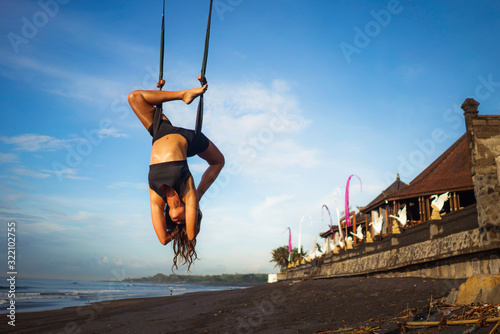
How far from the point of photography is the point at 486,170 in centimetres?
1201

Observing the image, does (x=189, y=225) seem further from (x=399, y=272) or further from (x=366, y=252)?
(x=366, y=252)

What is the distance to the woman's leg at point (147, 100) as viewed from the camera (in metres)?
2.58

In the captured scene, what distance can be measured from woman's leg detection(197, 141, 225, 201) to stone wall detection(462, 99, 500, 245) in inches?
432

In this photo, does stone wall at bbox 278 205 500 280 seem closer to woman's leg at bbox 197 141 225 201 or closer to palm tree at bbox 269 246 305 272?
woman's leg at bbox 197 141 225 201

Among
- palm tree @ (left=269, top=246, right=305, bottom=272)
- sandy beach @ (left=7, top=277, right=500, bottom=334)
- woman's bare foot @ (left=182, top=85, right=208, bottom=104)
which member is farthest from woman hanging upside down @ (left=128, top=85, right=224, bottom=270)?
palm tree @ (left=269, top=246, right=305, bottom=272)

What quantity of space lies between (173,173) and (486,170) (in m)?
12.3

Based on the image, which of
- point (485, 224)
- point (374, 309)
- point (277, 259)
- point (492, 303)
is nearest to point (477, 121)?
point (485, 224)

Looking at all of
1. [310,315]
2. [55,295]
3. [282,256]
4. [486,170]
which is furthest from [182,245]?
[282,256]

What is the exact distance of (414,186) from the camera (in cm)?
2647

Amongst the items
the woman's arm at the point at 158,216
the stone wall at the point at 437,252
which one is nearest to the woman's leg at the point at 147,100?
the woman's arm at the point at 158,216

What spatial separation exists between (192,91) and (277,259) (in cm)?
8633

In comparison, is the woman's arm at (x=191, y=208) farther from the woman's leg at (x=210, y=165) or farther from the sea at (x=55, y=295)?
the sea at (x=55, y=295)

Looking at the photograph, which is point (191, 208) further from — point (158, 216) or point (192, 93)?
point (192, 93)

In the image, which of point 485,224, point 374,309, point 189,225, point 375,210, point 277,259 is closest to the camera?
Answer: point 189,225
